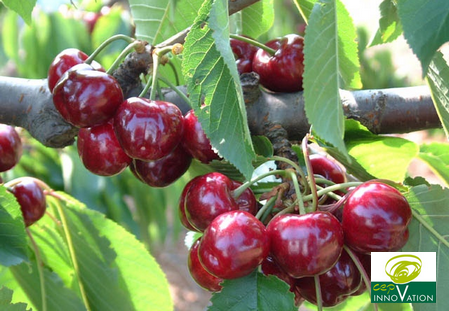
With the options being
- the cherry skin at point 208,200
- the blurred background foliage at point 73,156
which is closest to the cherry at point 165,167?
the cherry skin at point 208,200

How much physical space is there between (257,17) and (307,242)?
2.33ft

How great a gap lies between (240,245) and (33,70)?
1.86 meters

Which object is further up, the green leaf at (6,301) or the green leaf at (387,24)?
the green leaf at (387,24)

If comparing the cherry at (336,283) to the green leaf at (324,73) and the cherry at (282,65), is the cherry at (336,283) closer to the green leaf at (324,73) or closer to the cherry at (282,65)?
the green leaf at (324,73)

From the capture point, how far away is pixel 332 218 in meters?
0.90

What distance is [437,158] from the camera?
121cm

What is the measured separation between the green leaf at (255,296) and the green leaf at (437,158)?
1.61ft

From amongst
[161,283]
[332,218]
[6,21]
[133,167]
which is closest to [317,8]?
[332,218]

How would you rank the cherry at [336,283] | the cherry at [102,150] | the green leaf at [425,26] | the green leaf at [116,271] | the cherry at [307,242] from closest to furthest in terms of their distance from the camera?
the green leaf at [425,26]
the cherry at [307,242]
the cherry at [336,283]
the cherry at [102,150]
the green leaf at [116,271]

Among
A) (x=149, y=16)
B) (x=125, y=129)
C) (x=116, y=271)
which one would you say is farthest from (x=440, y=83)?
(x=116, y=271)

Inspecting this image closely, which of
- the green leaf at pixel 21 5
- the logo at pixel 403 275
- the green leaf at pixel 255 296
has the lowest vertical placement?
the logo at pixel 403 275

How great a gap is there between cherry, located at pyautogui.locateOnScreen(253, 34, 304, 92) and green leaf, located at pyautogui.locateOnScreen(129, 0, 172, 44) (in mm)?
226

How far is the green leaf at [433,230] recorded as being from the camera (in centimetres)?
97

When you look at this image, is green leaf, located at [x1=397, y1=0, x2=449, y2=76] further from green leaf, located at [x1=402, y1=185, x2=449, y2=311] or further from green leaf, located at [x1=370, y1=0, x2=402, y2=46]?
green leaf, located at [x1=370, y1=0, x2=402, y2=46]
